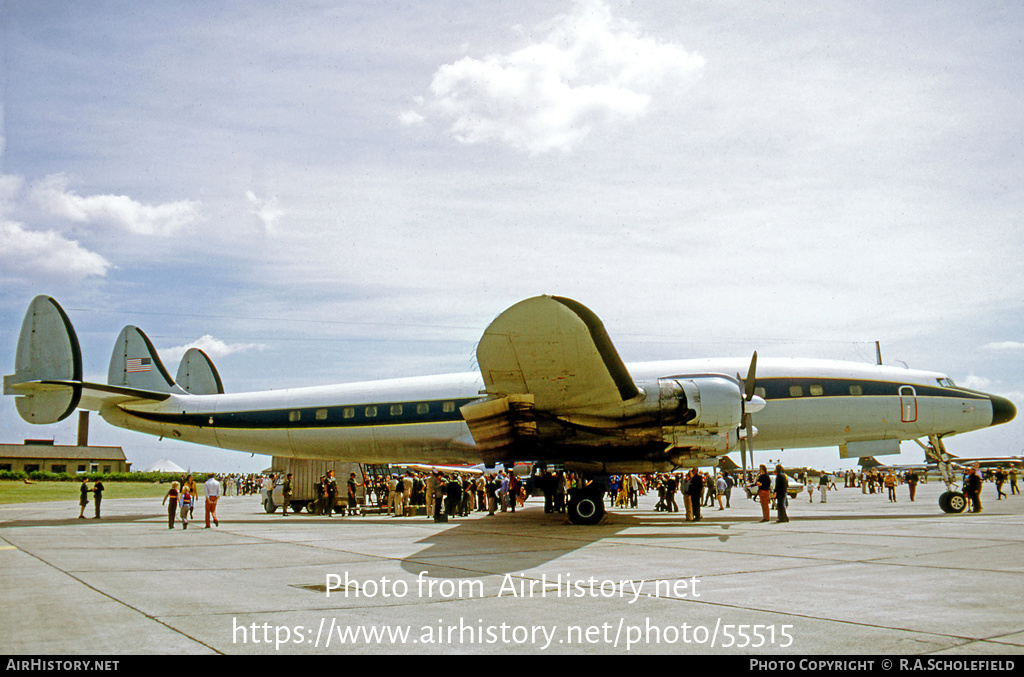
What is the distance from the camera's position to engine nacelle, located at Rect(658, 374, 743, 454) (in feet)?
45.5

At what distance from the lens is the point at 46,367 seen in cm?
2000

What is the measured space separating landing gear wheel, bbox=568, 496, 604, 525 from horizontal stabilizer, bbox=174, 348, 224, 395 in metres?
15.8

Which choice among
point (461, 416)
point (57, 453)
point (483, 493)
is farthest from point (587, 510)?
point (57, 453)

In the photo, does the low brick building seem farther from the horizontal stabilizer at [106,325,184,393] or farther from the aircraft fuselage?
the aircraft fuselage

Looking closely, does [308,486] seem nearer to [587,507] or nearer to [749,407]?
[587,507]

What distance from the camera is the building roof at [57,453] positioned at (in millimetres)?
76375

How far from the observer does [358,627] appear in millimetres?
5262

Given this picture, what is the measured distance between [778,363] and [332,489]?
52.6 feet

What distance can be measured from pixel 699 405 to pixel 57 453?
86.9 m

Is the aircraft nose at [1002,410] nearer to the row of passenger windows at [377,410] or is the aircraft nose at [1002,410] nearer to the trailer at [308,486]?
the row of passenger windows at [377,410]

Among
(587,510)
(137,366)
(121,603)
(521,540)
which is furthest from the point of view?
(137,366)

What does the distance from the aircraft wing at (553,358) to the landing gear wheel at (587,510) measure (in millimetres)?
2898
